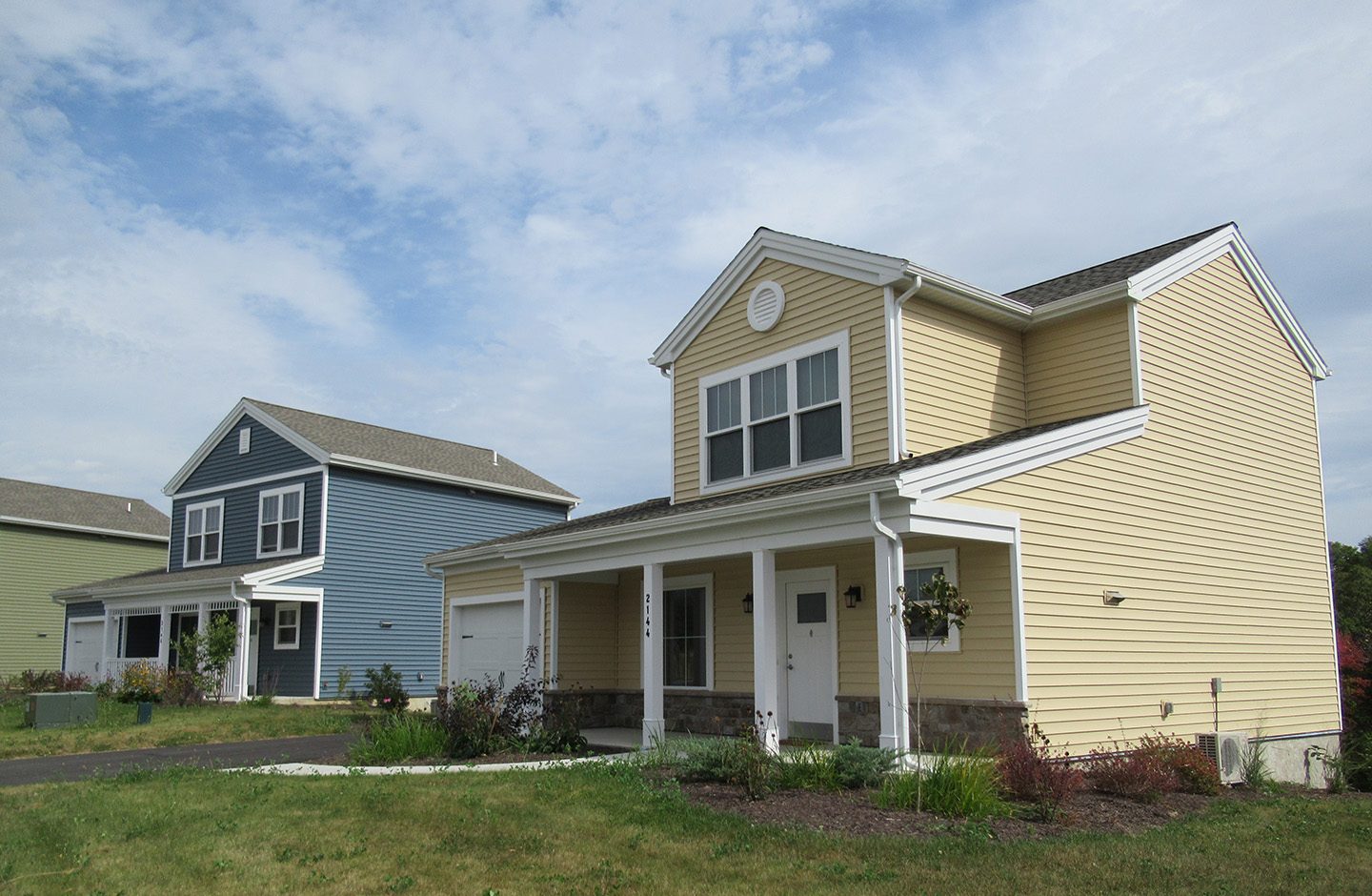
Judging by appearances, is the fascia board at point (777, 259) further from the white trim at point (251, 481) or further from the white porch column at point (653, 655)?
the white trim at point (251, 481)

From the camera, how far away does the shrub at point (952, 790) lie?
30.6 feet

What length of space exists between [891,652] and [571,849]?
13.9 feet

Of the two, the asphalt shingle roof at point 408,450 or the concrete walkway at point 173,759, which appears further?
the asphalt shingle roof at point 408,450

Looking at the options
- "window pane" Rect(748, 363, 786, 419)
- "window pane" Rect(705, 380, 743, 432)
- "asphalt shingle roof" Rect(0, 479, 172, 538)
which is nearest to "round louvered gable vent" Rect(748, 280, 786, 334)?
"window pane" Rect(748, 363, 786, 419)

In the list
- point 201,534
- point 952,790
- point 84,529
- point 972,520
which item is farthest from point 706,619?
point 84,529

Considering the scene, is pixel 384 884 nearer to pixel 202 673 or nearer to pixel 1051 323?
pixel 1051 323

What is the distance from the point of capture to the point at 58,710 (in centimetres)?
2002

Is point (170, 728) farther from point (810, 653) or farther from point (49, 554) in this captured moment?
point (49, 554)

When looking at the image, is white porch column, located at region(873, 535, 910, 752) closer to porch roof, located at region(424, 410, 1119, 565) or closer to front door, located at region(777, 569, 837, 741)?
porch roof, located at region(424, 410, 1119, 565)

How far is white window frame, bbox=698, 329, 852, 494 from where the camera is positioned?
14344mm

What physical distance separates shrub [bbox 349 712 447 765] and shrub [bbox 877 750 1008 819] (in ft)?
21.9

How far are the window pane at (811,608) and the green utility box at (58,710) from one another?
45.3 feet

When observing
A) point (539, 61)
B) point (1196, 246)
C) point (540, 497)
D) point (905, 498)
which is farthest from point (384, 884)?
point (540, 497)

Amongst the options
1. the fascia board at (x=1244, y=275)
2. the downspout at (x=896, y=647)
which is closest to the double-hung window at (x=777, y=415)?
the downspout at (x=896, y=647)
